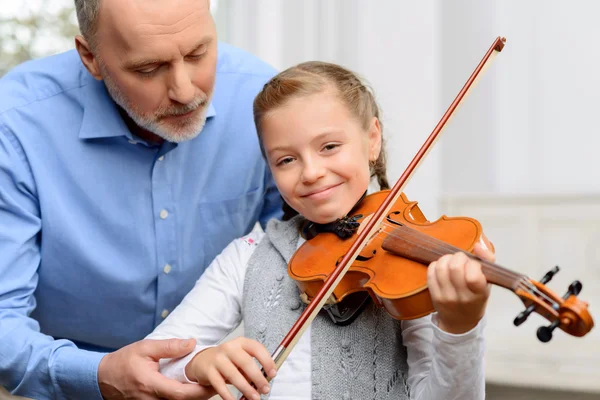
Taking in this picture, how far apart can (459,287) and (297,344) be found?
36 cm

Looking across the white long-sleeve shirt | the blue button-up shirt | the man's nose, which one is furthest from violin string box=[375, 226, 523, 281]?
the blue button-up shirt

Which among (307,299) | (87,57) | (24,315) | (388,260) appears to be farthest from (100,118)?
(388,260)

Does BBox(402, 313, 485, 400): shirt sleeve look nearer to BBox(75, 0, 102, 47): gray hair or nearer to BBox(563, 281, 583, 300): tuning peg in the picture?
BBox(563, 281, 583, 300): tuning peg

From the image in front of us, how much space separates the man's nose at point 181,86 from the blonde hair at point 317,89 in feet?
0.45

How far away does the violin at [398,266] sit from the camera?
834 mm

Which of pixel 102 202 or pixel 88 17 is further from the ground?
pixel 88 17

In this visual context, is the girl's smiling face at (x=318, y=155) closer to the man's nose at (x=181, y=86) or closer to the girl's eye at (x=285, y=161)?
the girl's eye at (x=285, y=161)

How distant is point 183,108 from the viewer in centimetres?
140

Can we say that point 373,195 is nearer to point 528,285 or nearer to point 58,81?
point 528,285

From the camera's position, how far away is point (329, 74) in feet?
4.26

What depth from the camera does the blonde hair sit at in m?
1.25

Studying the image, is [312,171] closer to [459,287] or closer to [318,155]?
[318,155]

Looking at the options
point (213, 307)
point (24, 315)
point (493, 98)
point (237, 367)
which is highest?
point (237, 367)

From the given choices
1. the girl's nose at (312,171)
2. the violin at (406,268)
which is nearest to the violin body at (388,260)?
the violin at (406,268)
